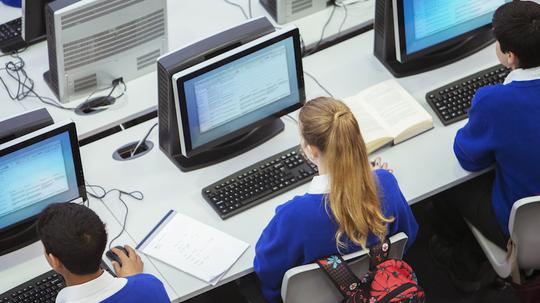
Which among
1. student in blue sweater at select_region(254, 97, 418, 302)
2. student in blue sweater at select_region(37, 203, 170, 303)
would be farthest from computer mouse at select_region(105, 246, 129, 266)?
student in blue sweater at select_region(254, 97, 418, 302)

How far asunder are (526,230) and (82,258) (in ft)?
4.79

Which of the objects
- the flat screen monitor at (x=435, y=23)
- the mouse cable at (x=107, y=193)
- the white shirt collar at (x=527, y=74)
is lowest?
the mouse cable at (x=107, y=193)

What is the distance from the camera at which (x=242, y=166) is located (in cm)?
330

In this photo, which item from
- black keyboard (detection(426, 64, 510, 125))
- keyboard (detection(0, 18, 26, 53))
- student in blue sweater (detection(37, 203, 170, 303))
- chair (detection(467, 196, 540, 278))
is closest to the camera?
student in blue sweater (detection(37, 203, 170, 303))

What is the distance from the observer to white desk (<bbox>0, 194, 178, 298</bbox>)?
294 cm

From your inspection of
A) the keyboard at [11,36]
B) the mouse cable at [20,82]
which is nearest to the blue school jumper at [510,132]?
the mouse cable at [20,82]

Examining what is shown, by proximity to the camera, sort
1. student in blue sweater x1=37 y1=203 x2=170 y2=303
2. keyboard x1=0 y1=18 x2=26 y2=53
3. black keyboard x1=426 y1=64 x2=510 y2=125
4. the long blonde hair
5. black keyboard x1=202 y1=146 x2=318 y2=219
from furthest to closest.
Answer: keyboard x1=0 y1=18 x2=26 y2=53, black keyboard x1=426 y1=64 x2=510 y2=125, black keyboard x1=202 y1=146 x2=318 y2=219, the long blonde hair, student in blue sweater x1=37 y1=203 x2=170 y2=303

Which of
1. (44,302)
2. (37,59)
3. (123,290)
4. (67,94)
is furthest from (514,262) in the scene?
(37,59)

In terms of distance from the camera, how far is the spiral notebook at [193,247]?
115 inches

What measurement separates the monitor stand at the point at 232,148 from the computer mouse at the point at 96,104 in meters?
0.47

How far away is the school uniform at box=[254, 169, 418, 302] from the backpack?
0.04 metres

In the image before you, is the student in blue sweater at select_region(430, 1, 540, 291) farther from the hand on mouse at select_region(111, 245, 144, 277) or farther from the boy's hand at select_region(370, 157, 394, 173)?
the hand on mouse at select_region(111, 245, 144, 277)

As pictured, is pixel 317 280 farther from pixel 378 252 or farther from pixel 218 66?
pixel 218 66

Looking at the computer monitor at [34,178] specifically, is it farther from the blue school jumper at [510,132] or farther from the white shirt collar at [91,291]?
the blue school jumper at [510,132]
